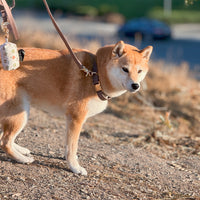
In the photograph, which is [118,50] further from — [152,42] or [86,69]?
[152,42]

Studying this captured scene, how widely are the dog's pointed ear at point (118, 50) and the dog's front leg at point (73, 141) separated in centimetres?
86

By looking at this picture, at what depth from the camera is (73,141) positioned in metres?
4.20

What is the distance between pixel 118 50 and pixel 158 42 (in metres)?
17.8

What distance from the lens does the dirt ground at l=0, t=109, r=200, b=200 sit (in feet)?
12.4

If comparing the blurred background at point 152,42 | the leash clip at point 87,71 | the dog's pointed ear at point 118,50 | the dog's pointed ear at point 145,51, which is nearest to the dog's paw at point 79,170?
the leash clip at point 87,71

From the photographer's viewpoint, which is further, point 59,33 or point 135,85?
point 59,33

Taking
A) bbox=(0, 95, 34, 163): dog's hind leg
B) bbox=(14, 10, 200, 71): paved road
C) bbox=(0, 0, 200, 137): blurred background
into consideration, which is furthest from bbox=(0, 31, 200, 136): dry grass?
bbox=(0, 95, 34, 163): dog's hind leg

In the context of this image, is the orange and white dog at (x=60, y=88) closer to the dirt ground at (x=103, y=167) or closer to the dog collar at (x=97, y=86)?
the dog collar at (x=97, y=86)

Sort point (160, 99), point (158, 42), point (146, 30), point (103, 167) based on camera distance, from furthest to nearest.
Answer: point (146, 30) → point (158, 42) → point (160, 99) → point (103, 167)

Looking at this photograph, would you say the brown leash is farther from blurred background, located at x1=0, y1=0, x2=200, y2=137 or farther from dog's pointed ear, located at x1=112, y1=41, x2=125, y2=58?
blurred background, located at x1=0, y1=0, x2=200, y2=137

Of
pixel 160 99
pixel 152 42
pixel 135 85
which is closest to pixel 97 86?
pixel 135 85

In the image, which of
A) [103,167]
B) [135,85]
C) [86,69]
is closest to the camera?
[135,85]

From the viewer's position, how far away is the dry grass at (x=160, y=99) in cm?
738

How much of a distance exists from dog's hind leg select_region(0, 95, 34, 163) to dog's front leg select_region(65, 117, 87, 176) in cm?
51
